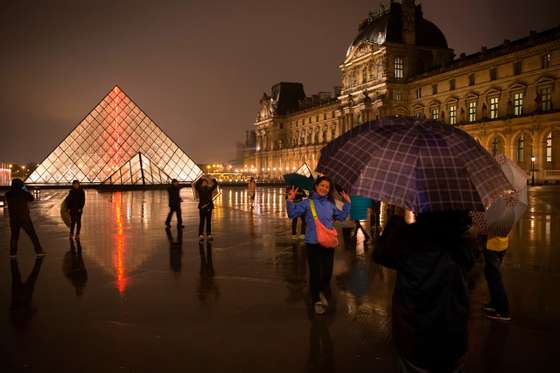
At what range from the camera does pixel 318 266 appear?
4.91 m

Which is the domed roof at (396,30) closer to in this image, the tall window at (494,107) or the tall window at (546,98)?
the tall window at (494,107)

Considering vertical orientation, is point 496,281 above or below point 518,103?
below

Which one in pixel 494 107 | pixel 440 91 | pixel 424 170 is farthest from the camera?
pixel 440 91

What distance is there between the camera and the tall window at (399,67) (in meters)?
54.5

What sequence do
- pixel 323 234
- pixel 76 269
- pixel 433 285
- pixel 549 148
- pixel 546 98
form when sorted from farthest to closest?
pixel 546 98 < pixel 549 148 < pixel 76 269 < pixel 323 234 < pixel 433 285

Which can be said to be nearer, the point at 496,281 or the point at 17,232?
the point at 496,281

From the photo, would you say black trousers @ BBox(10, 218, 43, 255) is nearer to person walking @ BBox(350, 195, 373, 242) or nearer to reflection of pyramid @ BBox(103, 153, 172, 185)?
person walking @ BBox(350, 195, 373, 242)

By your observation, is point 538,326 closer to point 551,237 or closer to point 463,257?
point 463,257

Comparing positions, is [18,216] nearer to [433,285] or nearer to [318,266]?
[318,266]

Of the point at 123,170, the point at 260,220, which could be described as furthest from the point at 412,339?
the point at 123,170

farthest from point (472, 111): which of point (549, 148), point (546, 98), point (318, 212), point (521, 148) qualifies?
point (318, 212)

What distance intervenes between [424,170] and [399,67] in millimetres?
55559

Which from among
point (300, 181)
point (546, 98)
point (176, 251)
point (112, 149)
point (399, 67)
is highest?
point (399, 67)

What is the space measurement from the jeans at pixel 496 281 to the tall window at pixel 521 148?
128 ft
